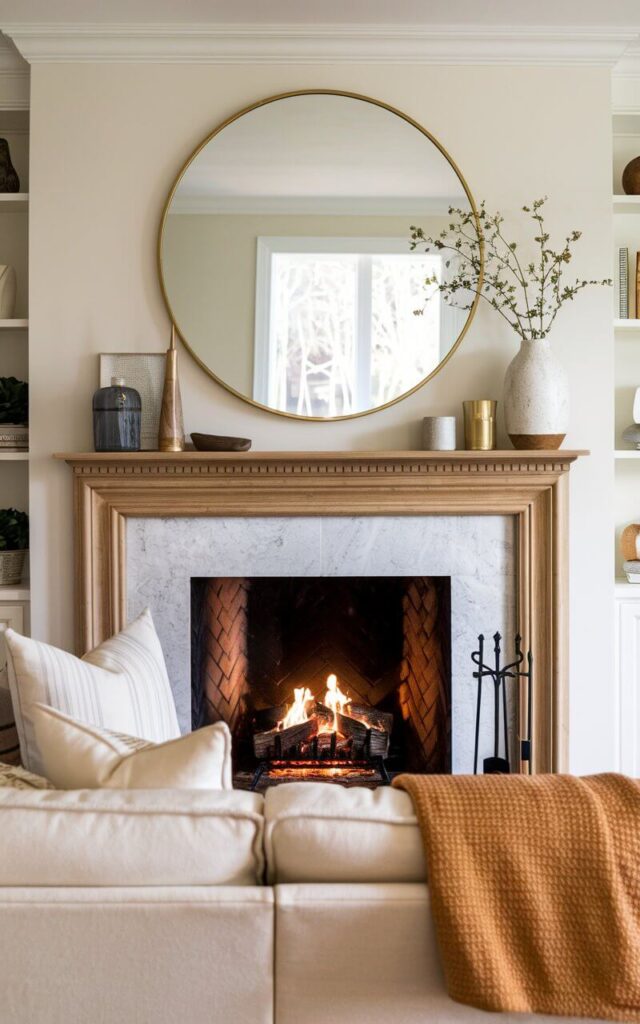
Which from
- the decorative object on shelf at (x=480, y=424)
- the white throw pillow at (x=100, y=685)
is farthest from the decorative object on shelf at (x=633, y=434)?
the white throw pillow at (x=100, y=685)

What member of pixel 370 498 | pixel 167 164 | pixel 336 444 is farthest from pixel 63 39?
pixel 370 498

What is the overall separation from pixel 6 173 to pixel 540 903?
3.01m

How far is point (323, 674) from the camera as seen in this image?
3.33 metres

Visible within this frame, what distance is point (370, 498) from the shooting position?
3029mm

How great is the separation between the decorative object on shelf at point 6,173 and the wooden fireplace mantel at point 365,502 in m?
1.05

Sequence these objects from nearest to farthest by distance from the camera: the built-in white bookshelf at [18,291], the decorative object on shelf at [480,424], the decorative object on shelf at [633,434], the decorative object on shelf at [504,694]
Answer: the decorative object on shelf at [504,694] → the decorative object on shelf at [480,424] → the decorative object on shelf at [633,434] → the built-in white bookshelf at [18,291]

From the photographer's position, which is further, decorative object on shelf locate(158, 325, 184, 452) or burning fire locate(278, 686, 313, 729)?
burning fire locate(278, 686, 313, 729)

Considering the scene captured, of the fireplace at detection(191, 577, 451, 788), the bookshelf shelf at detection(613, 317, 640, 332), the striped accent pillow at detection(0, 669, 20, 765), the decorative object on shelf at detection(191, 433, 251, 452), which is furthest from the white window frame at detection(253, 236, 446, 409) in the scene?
the striped accent pillow at detection(0, 669, 20, 765)

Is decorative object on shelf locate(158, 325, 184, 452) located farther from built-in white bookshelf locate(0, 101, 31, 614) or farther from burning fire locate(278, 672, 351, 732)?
burning fire locate(278, 672, 351, 732)

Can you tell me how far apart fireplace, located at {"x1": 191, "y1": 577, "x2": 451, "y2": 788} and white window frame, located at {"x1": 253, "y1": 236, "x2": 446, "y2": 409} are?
693mm

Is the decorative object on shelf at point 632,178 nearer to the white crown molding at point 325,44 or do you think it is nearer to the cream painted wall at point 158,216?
the cream painted wall at point 158,216

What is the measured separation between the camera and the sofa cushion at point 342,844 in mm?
1146

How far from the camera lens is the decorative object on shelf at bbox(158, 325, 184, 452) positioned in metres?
2.97

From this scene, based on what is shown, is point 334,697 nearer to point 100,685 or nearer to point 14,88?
point 100,685
